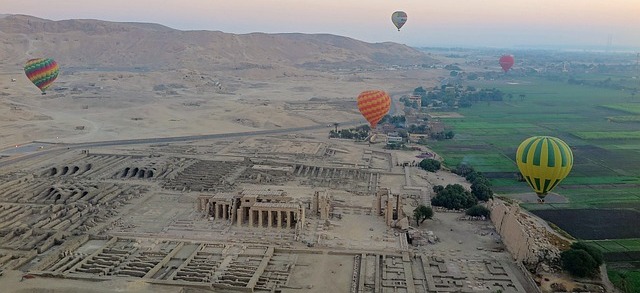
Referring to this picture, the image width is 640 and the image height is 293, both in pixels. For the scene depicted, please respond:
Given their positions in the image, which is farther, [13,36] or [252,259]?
[13,36]

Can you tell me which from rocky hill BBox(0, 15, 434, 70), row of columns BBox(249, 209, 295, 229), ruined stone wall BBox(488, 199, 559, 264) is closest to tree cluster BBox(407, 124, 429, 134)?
ruined stone wall BBox(488, 199, 559, 264)

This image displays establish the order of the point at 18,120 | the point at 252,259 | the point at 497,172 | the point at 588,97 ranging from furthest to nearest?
the point at 588,97
the point at 18,120
the point at 497,172
the point at 252,259

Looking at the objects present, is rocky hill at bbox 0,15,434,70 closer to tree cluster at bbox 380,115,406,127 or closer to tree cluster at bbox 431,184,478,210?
tree cluster at bbox 380,115,406,127

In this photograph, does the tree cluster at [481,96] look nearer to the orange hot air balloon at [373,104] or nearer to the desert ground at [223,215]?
the desert ground at [223,215]

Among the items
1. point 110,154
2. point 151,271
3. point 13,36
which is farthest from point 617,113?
point 13,36

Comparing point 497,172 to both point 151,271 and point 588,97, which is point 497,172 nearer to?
point 151,271

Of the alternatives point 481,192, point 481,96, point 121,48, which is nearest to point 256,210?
point 481,192

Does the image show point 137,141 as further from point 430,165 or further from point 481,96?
point 481,96
